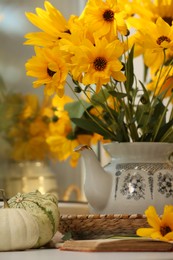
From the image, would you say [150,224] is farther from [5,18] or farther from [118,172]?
[5,18]

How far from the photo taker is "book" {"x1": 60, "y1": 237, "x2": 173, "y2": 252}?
1004 mm

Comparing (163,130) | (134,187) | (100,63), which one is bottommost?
(134,187)

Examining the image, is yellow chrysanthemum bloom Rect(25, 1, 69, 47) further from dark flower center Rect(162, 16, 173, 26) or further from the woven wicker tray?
the woven wicker tray

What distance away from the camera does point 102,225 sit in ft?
4.00

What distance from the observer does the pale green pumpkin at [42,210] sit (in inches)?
45.4

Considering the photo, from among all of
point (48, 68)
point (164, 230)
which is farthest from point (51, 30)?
point (164, 230)

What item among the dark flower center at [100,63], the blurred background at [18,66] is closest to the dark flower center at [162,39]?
the dark flower center at [100,63]

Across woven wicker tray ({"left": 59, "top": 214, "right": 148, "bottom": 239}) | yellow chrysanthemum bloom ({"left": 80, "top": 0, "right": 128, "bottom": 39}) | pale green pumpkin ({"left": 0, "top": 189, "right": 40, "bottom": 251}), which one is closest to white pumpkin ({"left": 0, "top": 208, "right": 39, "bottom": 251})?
pale green pumpkin ({"left": 0, "top": 189, "right": 40, "bottom": 251})

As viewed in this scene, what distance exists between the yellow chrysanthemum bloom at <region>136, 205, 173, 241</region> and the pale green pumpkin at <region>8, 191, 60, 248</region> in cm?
14

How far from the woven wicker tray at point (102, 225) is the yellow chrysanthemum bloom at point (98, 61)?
0.74 feet

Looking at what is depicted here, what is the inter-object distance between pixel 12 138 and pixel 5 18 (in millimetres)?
311

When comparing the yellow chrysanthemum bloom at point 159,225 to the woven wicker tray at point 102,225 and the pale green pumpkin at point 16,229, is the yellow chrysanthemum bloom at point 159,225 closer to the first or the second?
the woven wicker tray at point 102,225

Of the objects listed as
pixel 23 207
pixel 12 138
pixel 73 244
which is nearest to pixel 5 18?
pixel 12 138

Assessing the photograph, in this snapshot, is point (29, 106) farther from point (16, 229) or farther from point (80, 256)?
point (80, 256)
